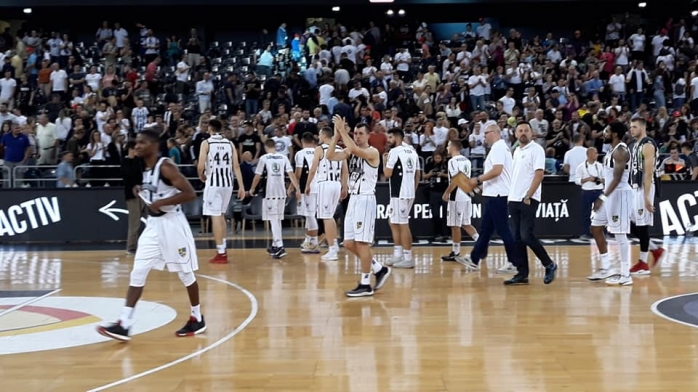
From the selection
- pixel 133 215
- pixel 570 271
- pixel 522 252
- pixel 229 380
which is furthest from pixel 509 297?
pixel 133 215

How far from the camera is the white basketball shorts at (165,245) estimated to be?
8.37m

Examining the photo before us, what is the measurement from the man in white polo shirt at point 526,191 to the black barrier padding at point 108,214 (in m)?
6.46

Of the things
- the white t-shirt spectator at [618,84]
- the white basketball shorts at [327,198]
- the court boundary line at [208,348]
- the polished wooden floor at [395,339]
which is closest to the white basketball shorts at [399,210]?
the polished wooden floor at [395,339]

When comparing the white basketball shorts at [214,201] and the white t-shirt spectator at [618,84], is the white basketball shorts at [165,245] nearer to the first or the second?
the white basketball shorts at [214,201]

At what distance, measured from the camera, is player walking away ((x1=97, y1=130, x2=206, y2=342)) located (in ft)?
27.0

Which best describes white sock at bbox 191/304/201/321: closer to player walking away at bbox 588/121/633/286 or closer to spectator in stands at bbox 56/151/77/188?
player walking away at bbox 588/121/633/286

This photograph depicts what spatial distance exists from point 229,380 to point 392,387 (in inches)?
51.4

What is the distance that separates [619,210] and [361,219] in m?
3.36

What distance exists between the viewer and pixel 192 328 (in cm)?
859

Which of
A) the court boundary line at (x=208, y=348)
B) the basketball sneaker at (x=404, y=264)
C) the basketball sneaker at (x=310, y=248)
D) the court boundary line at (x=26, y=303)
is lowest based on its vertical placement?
the court boundary line at (x=208, y=348)

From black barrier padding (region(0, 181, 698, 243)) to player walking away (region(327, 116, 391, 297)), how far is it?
6702 millimetres

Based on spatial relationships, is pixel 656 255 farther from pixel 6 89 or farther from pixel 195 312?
pixel 6 89

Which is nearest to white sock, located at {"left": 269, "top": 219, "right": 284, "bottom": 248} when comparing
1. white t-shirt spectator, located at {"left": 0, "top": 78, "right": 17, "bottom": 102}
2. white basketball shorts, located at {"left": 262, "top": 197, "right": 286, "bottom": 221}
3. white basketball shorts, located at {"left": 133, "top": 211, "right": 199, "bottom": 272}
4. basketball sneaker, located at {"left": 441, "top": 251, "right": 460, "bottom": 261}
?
white basketball shorts, located at {"left": 262, "top": 197, "right": 286, "bottom": 221}

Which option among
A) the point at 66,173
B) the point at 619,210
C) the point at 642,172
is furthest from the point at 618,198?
the point at 66,173
